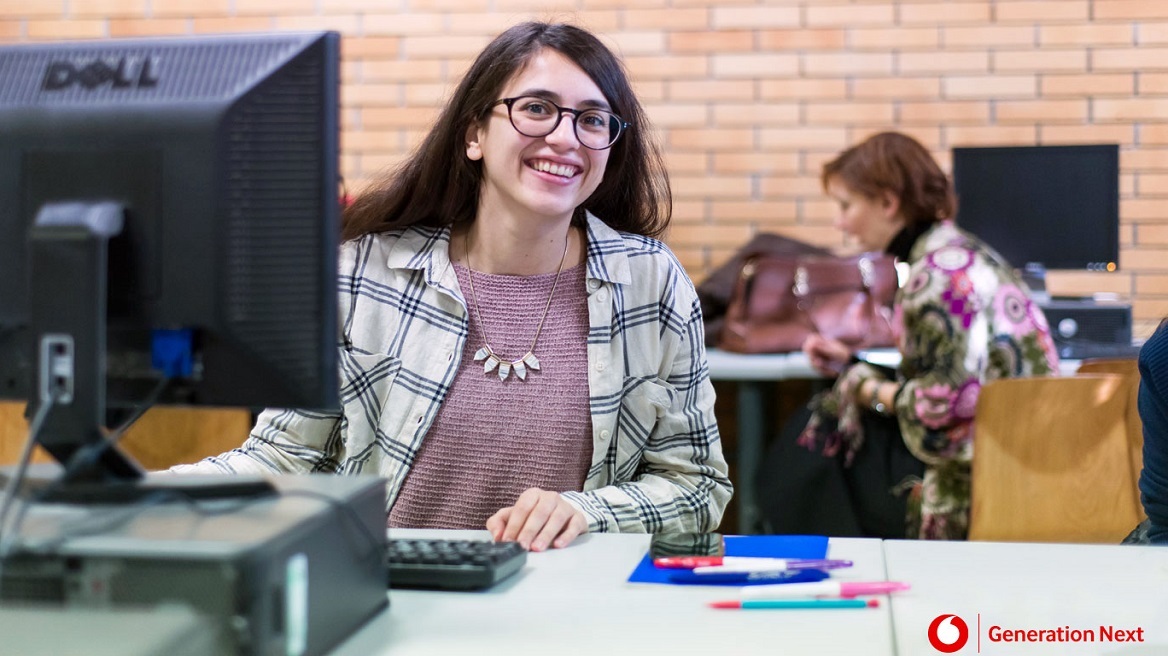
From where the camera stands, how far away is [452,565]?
1.25 meters

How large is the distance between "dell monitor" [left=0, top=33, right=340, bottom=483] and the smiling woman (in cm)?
66

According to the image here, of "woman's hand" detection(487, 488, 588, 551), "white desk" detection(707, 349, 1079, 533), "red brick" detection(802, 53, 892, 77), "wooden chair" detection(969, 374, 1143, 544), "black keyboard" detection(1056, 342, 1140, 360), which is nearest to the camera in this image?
"woman's hand" detection(487, 488, 588, 551)

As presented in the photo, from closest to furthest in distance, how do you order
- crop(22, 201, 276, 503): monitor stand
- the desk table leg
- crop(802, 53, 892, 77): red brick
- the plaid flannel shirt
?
crop(22, 201, 276, 503): monitor stand → the plaid flannel shirt → the desk table leg → crop(802, 53, 892, 77): red brick

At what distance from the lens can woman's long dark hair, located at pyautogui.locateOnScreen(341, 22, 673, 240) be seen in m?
1.88

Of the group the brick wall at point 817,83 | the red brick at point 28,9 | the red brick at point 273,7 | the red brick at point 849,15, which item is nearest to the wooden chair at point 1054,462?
the brick wall at point 817,83

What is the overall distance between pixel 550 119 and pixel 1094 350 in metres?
2.28

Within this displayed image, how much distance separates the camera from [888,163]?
3.35m

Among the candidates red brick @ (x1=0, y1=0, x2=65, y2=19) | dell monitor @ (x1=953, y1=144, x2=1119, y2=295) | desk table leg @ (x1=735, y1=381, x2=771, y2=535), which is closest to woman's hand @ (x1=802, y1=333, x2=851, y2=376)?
desk table leg @ (x1=735, y1=381, x2=771, y2=535)

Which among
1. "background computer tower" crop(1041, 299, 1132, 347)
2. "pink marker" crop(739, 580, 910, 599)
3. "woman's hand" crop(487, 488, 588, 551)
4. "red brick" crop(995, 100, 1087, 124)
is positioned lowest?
"pink marker" crop(739, 580, 910, 599)

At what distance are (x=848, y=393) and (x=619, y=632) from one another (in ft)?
7.24

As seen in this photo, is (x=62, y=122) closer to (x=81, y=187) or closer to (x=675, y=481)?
(x=81, y=187)

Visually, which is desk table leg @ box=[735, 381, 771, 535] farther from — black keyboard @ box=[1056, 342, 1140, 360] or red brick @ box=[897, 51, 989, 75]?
red brick @ box=[897, 51, 989, 75]

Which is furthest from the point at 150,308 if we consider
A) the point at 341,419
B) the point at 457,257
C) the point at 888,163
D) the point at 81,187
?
the point at 888,163

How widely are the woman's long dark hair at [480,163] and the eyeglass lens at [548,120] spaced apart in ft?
0.15
